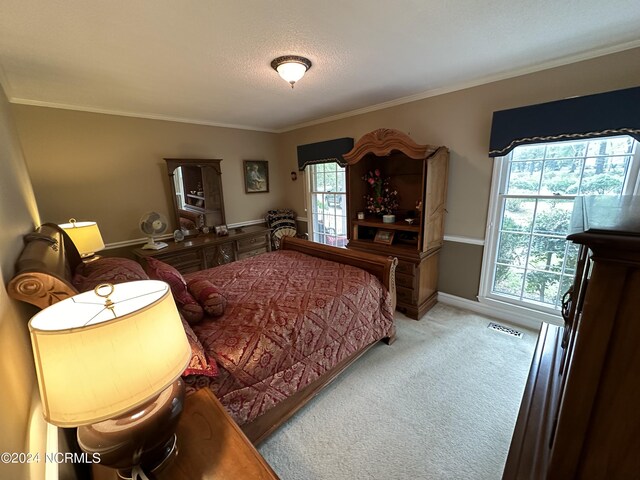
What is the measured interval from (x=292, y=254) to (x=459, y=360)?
1.98 meters

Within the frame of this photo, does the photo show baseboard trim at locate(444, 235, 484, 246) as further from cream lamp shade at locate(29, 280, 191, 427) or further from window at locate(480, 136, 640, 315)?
cream lamp shade at locate(29, 280, 191, 427)

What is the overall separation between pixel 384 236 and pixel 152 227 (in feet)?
9.95

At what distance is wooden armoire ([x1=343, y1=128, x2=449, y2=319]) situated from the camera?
274 centimetres

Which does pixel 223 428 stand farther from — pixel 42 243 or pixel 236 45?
pixel 236 45

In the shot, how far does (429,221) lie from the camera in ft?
9.26

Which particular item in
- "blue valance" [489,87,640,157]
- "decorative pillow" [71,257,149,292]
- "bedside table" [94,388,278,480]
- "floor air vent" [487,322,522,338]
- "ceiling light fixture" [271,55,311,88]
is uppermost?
"ceiling light fixture" [271,55,311,88]

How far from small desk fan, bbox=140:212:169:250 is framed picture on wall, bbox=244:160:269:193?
153 centimetres

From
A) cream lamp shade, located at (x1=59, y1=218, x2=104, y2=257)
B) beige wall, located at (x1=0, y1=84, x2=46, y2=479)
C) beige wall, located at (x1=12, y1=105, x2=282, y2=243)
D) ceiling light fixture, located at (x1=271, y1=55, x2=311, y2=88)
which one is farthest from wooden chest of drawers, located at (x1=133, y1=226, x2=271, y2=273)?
ceiling light fixture, located at (x1=271, y1=55, x2=311, y2=88)

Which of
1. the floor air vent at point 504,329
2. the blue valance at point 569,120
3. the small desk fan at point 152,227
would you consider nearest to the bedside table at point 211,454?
the floor air vent at point 504,329

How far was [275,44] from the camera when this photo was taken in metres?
1.83

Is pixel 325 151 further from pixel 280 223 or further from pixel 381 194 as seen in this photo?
pixel 280 223

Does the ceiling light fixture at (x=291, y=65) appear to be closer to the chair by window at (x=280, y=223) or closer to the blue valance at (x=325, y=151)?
the blue valance at (x=325, y=151)

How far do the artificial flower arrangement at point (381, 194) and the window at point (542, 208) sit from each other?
1142 millimetres

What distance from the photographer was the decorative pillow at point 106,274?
1244mm
